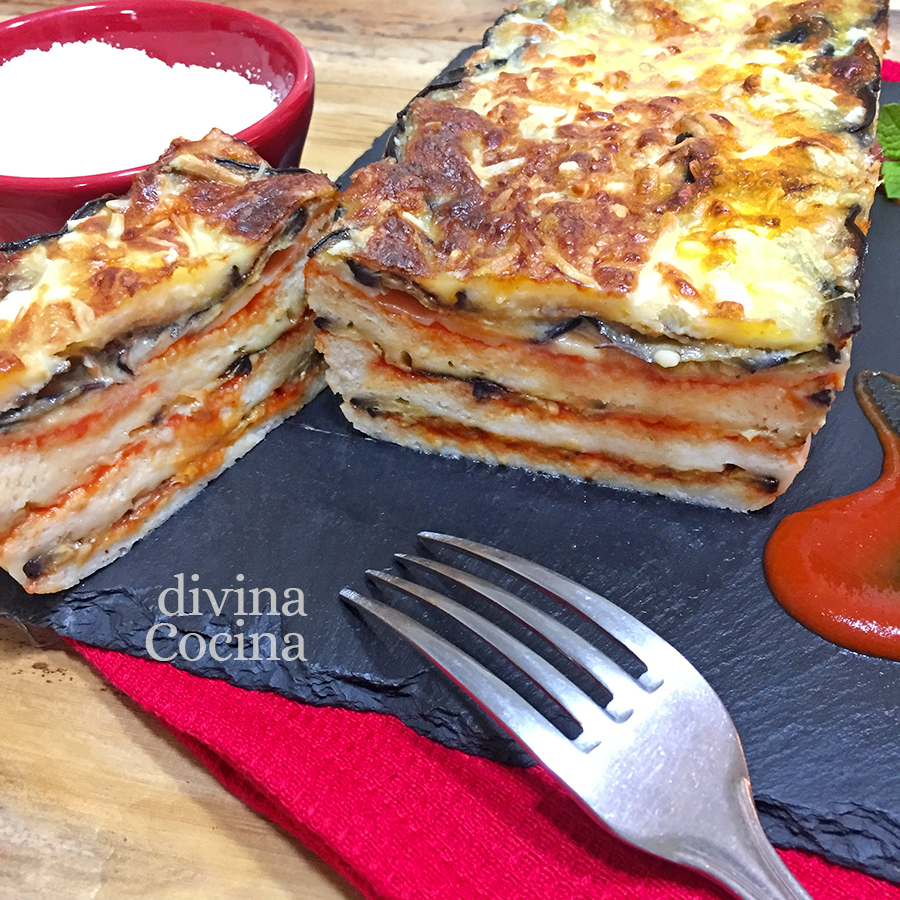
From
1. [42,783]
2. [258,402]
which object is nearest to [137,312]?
[258,402]

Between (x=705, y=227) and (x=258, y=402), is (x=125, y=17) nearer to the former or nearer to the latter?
(x=258, y=402)

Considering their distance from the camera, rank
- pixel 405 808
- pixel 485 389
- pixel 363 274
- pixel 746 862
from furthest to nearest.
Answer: pixel 485 389
pixel 363 274
pixel 405 808
pixel 746 862

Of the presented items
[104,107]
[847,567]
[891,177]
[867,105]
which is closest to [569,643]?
[847,567]

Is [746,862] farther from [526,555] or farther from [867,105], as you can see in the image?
[867,105]

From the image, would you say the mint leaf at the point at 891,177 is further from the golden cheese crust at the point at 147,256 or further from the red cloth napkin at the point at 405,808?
the red cloth napkin at the point at 405,808

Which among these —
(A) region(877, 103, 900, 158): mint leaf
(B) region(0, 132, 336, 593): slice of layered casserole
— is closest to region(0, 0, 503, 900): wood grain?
(B) region(0, 132, 336, 593): slice of layered casserole

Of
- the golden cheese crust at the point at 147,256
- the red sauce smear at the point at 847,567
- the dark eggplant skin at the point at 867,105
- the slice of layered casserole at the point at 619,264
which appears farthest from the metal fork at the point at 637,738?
the dark eggplant skin at the point at 867,105

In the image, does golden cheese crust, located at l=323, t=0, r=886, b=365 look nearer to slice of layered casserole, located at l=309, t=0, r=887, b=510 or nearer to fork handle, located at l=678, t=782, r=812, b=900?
slice of layered casserole, located at l=309, t=0, r=887, b=510
